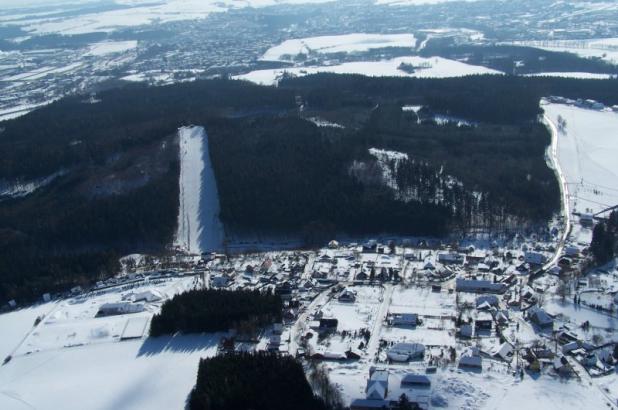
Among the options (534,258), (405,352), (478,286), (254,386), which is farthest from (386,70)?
(254,386)

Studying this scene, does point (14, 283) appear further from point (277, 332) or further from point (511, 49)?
point (511, 49)

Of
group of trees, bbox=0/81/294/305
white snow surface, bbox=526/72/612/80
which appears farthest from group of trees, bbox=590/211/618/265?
white snow surface, bbox=526/72/612/80

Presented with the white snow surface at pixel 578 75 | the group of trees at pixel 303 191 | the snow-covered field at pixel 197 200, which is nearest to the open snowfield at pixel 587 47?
Result: the white snow surface at pixel 578 75

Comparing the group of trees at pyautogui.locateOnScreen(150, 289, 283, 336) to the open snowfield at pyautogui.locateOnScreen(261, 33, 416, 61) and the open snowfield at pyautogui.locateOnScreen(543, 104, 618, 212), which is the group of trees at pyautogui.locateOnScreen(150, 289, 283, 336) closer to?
the open snowfield at pyautogui.locateOnScreen(543, 104, 618, 212)

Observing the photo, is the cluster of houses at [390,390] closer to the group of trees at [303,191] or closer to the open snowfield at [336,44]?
the group of trees at [303,191]

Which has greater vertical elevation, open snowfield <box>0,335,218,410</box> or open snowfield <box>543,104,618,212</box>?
open snowfield <box>0,335,218,410</box>

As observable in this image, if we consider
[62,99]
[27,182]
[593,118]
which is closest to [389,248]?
[27,182]

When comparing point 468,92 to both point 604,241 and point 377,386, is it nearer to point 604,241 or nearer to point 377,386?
point 604,241
